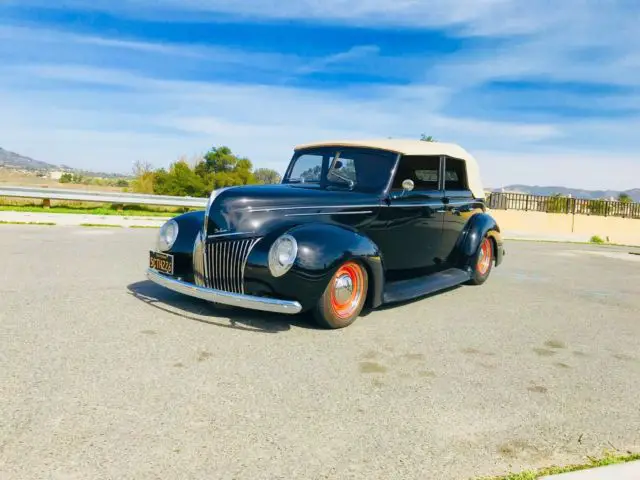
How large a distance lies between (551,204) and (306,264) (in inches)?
1219

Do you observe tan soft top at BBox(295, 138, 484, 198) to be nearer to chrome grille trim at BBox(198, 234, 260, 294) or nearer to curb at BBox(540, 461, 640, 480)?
chrome grille trim at BBox(198, 234, 260, 294)

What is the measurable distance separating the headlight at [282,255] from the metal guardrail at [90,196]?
1520 cm

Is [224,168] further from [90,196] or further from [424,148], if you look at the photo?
[424,148]

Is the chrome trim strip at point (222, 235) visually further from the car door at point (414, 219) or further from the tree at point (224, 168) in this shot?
the tree at point (224, 168)

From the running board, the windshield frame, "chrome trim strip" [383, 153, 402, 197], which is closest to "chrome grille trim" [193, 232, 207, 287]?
the windshield frame

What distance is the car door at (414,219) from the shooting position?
18.9 ft

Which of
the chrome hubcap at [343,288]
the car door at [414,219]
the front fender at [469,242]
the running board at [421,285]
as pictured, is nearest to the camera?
the chrome hubcap at [343,288]

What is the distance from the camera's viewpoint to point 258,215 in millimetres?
4918

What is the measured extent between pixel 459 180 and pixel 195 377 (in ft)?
16.0

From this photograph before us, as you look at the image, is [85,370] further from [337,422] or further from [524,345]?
[524,345]

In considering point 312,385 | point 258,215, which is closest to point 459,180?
point 258,215

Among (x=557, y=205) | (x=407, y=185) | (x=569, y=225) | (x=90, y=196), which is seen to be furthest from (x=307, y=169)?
(x=557, y=205)

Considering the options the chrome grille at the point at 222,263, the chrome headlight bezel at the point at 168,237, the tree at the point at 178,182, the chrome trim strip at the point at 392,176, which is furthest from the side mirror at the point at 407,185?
the tree at the point at 178,182

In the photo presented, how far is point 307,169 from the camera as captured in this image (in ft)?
21.3
